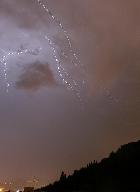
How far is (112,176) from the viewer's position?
9444 centimetres

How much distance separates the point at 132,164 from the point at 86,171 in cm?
3063

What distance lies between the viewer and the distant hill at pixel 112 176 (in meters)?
84.1

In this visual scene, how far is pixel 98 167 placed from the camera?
116250 millimetres

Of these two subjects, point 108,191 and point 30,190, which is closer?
point 30,190

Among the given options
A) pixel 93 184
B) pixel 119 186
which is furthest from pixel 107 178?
pixel 119 186

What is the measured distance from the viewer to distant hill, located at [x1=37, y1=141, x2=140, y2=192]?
276 feet

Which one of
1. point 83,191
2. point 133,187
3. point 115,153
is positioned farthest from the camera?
point 115,153

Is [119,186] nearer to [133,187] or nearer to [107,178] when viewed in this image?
[133,187]

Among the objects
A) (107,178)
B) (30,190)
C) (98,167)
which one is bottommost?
(30,190)

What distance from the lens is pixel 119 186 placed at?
83.7 metres

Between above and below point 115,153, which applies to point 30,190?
below

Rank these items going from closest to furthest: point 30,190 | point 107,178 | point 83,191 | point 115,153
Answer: point 30,190 → point 83,191 → point 107,178 → point 115,153

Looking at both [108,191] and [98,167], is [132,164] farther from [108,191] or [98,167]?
[98,167]

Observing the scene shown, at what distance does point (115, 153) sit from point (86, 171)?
36.8 ft
